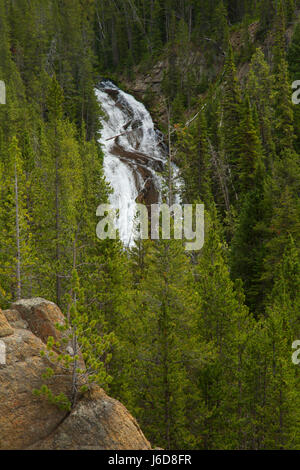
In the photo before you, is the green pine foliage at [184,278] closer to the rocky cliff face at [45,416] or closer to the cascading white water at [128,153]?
the rocky cliff face at [45,416]

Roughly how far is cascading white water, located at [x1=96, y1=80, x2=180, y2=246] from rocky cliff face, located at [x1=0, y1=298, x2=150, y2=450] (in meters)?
26.6

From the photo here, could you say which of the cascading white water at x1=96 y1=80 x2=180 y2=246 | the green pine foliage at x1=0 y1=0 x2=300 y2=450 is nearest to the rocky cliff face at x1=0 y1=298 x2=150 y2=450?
the green pine foliage at x1=0 y1=0 x2=300 y2=450

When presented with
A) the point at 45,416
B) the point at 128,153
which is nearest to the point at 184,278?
the point at 45,416

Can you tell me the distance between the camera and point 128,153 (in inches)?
2244

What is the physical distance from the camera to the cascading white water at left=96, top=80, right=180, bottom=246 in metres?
46.3

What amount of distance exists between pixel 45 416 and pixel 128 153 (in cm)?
5046

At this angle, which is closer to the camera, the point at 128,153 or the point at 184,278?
the point at 184,278

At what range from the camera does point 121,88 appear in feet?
273

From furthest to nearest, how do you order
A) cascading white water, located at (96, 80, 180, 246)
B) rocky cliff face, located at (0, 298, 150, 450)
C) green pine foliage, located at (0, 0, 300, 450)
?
1. cascading white water, located at (96, 80, 180, 246)
2. green pine foliage, located at (0, 0, 300, 450)
3. rocky cliff face, located at (0, 298, 150, 450)

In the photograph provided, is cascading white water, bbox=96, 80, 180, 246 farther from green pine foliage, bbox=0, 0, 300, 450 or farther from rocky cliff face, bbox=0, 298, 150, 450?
rocky cliff face, bbox=0, 298, 150, 450

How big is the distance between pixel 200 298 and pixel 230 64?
115ft

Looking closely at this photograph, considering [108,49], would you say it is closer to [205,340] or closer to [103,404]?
[205,340]

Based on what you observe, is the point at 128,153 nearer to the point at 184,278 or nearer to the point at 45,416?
the point at 184,278

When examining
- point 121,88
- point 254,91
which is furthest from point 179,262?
point 121,88
